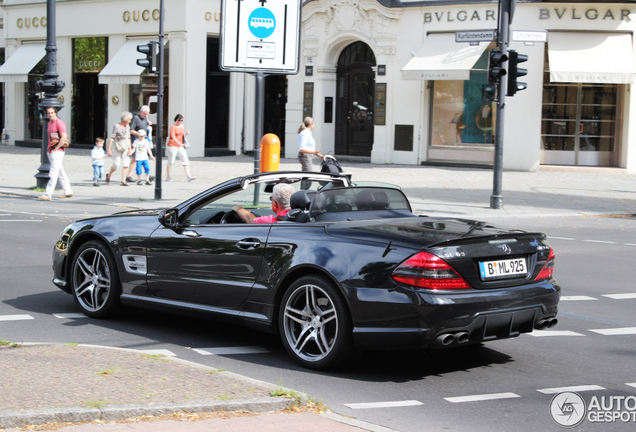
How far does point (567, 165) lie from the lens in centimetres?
2642

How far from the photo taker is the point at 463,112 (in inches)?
1080

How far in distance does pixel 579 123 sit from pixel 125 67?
1657cm

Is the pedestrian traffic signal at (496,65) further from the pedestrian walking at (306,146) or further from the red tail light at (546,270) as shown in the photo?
the red tail light at (546,270)

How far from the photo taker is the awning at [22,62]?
35.2 m

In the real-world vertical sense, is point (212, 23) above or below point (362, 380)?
above

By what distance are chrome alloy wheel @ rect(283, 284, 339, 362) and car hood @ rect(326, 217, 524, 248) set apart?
0.46m

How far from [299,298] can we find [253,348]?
0.84 metres

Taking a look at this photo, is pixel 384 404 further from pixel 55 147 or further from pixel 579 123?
pixel 579 123

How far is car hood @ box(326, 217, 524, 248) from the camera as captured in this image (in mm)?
5578

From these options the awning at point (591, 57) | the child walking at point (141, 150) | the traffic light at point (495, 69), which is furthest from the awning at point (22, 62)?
the traffic light at point (495, 69)

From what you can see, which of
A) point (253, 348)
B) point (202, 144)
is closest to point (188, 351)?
point (253, 348)

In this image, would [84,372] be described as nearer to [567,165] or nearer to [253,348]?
[253,348]

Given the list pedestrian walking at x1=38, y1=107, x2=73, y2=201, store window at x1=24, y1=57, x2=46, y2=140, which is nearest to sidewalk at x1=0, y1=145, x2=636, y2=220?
pedestrian walking at x1=38, y1=107, x2=73, y2=201

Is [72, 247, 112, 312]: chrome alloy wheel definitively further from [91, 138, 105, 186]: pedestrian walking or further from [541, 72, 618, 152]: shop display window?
[541, 72, 618, 152]: shop display window
